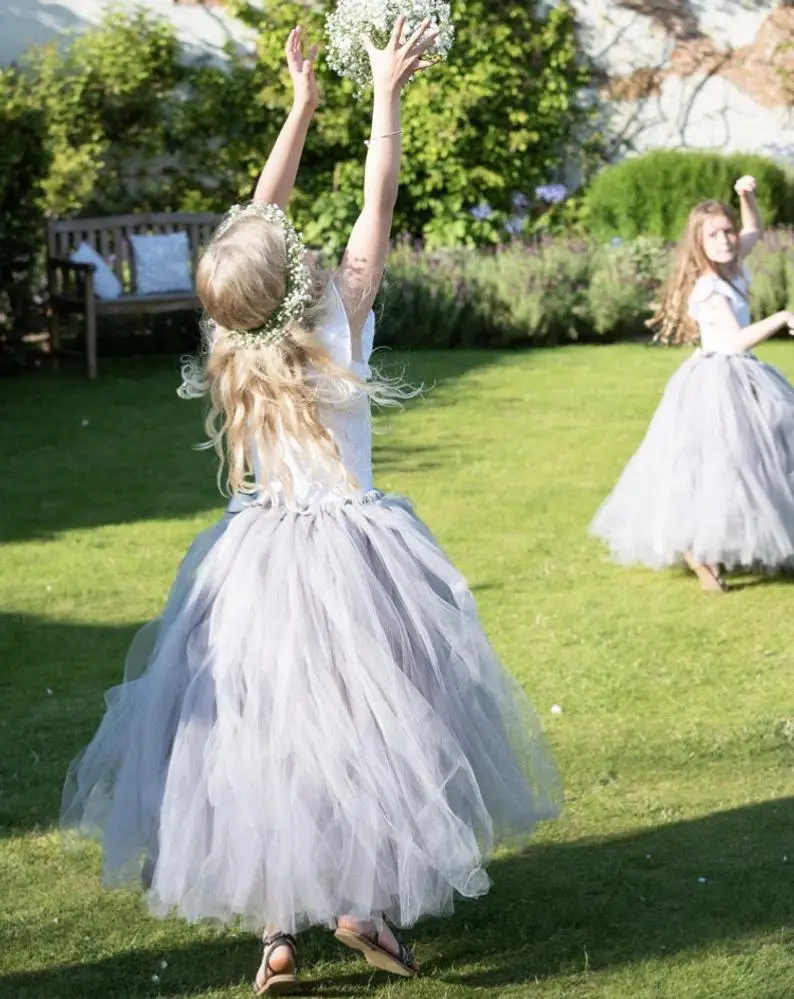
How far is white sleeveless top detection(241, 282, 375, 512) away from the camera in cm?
334

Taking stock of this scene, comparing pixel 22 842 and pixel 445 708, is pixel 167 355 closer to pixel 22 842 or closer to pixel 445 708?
pixel 22 842

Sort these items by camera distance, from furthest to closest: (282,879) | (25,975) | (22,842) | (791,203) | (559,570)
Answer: (791,203), (559,570), (22,842), (25,975), (282,879)

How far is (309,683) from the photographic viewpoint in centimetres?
331

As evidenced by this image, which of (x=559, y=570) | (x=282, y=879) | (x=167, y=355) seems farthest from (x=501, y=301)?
(x=282, y=879)

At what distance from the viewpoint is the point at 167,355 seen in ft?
41.7

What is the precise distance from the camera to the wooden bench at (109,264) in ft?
37.5

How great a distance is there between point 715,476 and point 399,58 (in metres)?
3.45

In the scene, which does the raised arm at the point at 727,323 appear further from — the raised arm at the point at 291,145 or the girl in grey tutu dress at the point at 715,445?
the raised arm at the point at 291,145

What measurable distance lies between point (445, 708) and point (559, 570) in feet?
11.1

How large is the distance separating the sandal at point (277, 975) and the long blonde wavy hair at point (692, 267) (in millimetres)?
3955

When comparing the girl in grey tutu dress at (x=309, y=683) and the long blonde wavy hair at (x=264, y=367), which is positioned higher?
the long blonde wavy hair at (x=264, y=367)

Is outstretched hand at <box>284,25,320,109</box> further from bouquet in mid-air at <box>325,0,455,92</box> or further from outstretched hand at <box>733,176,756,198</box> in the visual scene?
outstretched hand at <box>733,176,756,198</box>

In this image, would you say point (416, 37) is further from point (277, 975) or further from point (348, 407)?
point (277, 975)

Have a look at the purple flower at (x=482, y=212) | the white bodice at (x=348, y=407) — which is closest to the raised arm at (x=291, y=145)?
the white bodice at (x=348, y=407)
